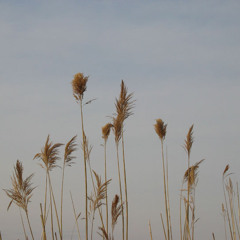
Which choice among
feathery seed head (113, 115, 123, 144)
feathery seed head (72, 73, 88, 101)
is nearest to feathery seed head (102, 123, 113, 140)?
feathery seed head (113, 115, 123, 144)

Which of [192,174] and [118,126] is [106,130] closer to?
[118,126]

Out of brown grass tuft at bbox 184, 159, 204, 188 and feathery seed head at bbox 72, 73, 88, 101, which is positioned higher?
feathery seed head at bbox 72, 73, 88, 101

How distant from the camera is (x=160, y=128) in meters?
6.29

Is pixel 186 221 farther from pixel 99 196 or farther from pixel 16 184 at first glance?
pixel 16 184

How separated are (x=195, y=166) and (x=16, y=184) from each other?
2934 millimetres

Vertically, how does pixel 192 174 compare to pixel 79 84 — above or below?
below

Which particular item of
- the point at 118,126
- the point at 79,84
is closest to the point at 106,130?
the point at 118,126

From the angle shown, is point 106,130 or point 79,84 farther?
point 106,130

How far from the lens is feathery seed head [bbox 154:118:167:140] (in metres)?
6.28

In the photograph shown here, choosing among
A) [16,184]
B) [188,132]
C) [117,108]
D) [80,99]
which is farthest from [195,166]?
[16,184]

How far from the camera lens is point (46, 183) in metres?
5.25

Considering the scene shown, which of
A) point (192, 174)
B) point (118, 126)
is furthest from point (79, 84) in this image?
point (192, 174)

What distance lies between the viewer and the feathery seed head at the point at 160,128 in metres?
6.28

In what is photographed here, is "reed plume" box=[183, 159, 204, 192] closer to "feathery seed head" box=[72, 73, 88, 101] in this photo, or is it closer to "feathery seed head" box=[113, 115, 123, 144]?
"feathery seed head" box=[113, 115, 123, 144]
